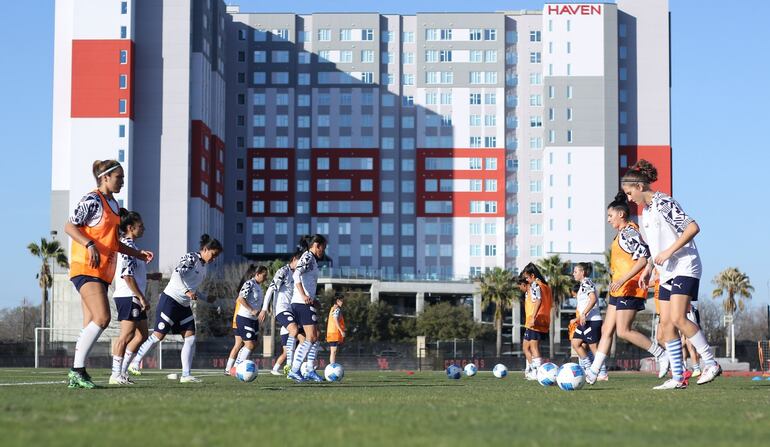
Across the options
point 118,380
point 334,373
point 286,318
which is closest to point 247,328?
point 286,318

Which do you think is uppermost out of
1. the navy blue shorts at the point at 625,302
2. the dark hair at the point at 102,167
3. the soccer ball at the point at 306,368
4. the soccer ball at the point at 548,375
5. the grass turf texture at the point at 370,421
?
the dark hair at the point at 102,167

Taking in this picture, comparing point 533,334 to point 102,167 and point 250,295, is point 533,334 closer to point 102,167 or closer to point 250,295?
point 250,295

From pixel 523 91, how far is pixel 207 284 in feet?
167

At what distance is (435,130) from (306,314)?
117m

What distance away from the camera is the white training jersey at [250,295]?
22984 millimetres

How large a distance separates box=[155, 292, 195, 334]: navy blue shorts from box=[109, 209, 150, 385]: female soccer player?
1.20 m

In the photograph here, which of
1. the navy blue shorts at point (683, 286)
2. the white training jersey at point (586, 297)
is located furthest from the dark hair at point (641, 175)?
the white training jersey at point (586, 297)

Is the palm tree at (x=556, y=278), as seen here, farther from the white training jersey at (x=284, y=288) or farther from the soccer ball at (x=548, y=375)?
the soccer ball at (x=548, y=375)

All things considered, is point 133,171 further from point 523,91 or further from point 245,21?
point 523,91

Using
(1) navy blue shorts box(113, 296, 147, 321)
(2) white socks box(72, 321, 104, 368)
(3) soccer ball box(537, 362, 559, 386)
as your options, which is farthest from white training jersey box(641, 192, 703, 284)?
(1) navy blue shorts box(113, 296, 147, 321)

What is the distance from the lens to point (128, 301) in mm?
16016

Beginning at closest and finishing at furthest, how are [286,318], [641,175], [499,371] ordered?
[641,175]
[286,318]
[499,371]

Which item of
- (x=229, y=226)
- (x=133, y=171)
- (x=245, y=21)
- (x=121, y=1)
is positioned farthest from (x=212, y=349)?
(x=245, y=21)

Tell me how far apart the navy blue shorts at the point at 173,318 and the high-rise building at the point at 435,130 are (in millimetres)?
102381
